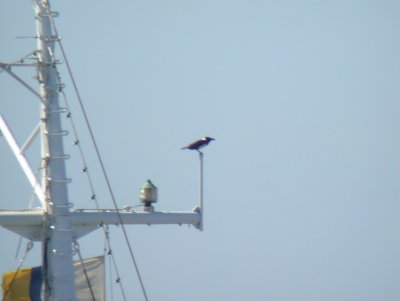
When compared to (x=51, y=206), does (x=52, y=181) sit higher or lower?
higher

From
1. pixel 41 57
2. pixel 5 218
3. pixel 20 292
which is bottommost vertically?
pixel 20 292

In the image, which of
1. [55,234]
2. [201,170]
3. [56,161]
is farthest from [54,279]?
[201,170]

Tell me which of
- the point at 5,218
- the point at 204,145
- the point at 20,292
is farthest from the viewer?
the point at 204,145

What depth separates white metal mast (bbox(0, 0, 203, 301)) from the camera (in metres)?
26.4

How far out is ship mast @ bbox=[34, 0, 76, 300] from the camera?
26.5 meters

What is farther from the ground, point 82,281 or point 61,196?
point 61,196

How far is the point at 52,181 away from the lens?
26.5 meters

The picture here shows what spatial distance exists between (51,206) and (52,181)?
57cm

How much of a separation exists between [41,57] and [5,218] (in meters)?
3.86

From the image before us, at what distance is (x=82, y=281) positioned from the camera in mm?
30672

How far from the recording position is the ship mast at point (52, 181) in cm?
2648

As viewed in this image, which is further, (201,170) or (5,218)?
(201,170)

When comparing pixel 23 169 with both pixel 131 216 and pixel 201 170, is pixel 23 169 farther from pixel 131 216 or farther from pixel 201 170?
pixel 201 170

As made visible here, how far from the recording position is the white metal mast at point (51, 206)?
2642 centimetres
